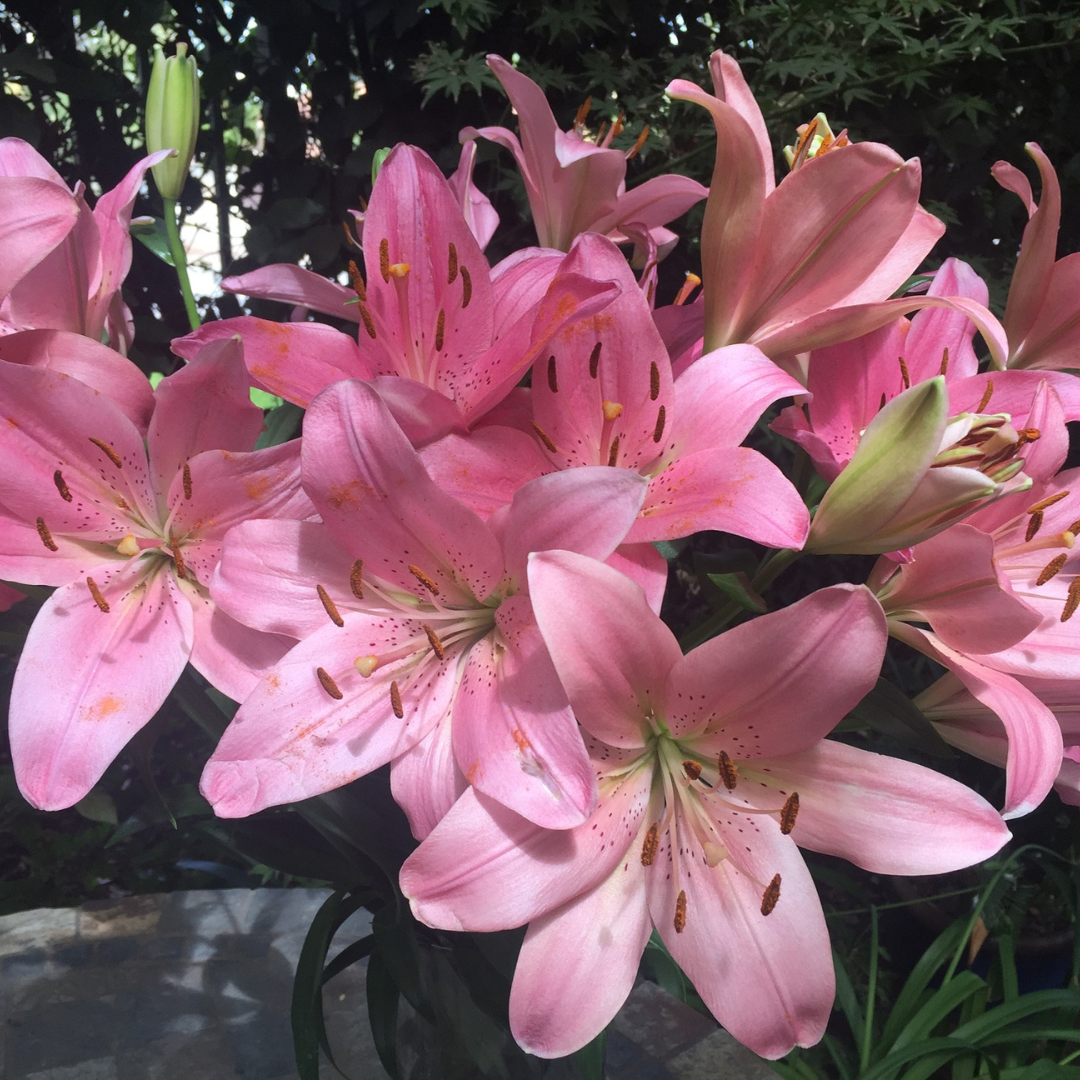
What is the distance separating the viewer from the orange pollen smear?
34cm

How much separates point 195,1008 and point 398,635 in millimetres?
479

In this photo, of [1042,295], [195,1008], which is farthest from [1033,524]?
[195,1008]

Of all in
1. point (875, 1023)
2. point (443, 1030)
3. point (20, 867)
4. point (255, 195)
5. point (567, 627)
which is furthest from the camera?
point (20, 867)

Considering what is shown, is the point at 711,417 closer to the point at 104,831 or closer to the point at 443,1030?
the point at 443,1030

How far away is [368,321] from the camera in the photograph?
0.35 metres

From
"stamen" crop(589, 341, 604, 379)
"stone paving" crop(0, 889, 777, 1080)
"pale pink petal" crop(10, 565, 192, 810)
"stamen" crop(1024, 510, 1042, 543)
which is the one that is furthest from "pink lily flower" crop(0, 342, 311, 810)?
"stone paving" crop(0, 889, 777, 1080)

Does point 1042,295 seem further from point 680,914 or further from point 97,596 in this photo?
point 97,596

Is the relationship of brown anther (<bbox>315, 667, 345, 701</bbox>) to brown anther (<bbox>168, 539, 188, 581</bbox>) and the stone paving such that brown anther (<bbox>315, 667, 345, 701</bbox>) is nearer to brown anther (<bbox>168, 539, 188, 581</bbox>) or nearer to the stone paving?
brown anther (<bbox>168, 539, 188, 581</bbox>)

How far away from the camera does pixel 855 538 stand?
0.31 metres

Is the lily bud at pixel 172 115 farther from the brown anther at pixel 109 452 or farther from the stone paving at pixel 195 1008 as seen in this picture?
the stone paving at pixel 195 1008

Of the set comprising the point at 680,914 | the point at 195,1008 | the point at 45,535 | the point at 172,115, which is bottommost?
the point at 195,1008

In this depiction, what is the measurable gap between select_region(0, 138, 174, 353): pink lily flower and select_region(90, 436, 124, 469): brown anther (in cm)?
5

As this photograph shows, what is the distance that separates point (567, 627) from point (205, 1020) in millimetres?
553

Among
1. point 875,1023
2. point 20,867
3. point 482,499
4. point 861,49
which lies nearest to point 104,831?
point 20,867
